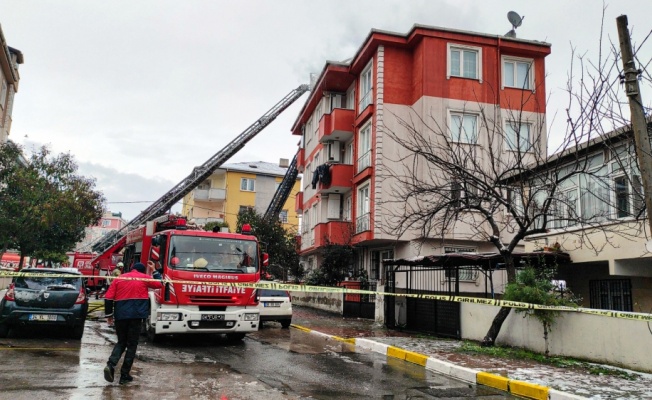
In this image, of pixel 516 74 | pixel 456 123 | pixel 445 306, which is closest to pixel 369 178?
pixel 456 123

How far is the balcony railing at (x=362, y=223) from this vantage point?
24.5 metres

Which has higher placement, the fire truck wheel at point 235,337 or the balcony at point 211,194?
the balcony at point 211,194

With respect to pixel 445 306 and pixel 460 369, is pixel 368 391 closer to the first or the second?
pixel 460 369

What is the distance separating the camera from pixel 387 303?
1728 centimetres

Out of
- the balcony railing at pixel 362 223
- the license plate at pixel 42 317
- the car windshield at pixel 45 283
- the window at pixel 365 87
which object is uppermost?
the window at pixel 365 87

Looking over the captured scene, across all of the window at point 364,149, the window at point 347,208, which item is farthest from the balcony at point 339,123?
the window at point 347,208

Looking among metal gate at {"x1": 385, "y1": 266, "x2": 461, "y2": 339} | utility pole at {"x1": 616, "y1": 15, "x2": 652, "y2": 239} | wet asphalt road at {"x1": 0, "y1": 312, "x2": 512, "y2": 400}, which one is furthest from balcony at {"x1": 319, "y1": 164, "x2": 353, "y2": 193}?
utility pole at {"x1": 616, "y1": 15, "x2": 652, "y2": 239}

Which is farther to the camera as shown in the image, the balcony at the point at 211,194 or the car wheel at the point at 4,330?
the balcony at the point at 211,194

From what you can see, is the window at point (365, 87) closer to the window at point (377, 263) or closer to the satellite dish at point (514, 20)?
the satellite dish at point (514, 20)

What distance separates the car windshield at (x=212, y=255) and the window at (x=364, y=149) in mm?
13448

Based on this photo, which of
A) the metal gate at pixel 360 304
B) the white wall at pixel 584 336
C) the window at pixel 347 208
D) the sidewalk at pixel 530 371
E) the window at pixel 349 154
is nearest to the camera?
the sidewalk at pixel 530 371

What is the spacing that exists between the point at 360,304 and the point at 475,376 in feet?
40.0

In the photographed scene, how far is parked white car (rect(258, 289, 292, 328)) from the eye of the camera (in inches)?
651

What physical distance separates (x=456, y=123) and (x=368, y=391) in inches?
686
